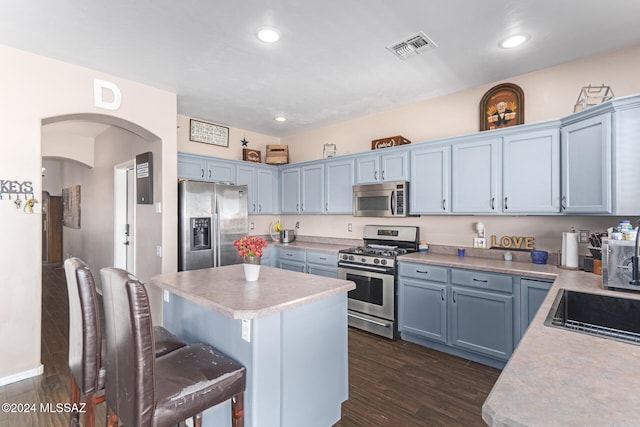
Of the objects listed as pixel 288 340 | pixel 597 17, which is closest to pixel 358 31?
pixel 597 17

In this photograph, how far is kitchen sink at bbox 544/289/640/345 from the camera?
1.74 metres

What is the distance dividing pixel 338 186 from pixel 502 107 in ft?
7.04

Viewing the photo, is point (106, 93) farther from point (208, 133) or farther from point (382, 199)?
point (382, 199)

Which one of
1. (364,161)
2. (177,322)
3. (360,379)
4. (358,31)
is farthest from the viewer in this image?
(364,161)

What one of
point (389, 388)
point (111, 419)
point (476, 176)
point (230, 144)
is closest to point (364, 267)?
point (389, 388)

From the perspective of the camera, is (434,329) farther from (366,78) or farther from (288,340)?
(366,78)

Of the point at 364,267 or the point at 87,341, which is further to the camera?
the point at 364,267

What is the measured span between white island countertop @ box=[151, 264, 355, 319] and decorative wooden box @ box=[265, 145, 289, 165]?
3.00 metres

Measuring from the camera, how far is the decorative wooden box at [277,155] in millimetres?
5168

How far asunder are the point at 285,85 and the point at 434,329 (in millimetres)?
2989

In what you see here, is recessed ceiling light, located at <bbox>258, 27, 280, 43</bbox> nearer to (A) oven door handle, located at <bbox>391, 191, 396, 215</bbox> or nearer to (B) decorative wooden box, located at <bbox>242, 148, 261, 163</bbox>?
(A) oven door handle, located at <bbox>391, 191, 396, 215</bbox>

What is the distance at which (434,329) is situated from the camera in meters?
3.14

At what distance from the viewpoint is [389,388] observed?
2494 mm

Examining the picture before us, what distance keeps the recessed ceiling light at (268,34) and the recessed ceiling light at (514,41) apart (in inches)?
71.1
